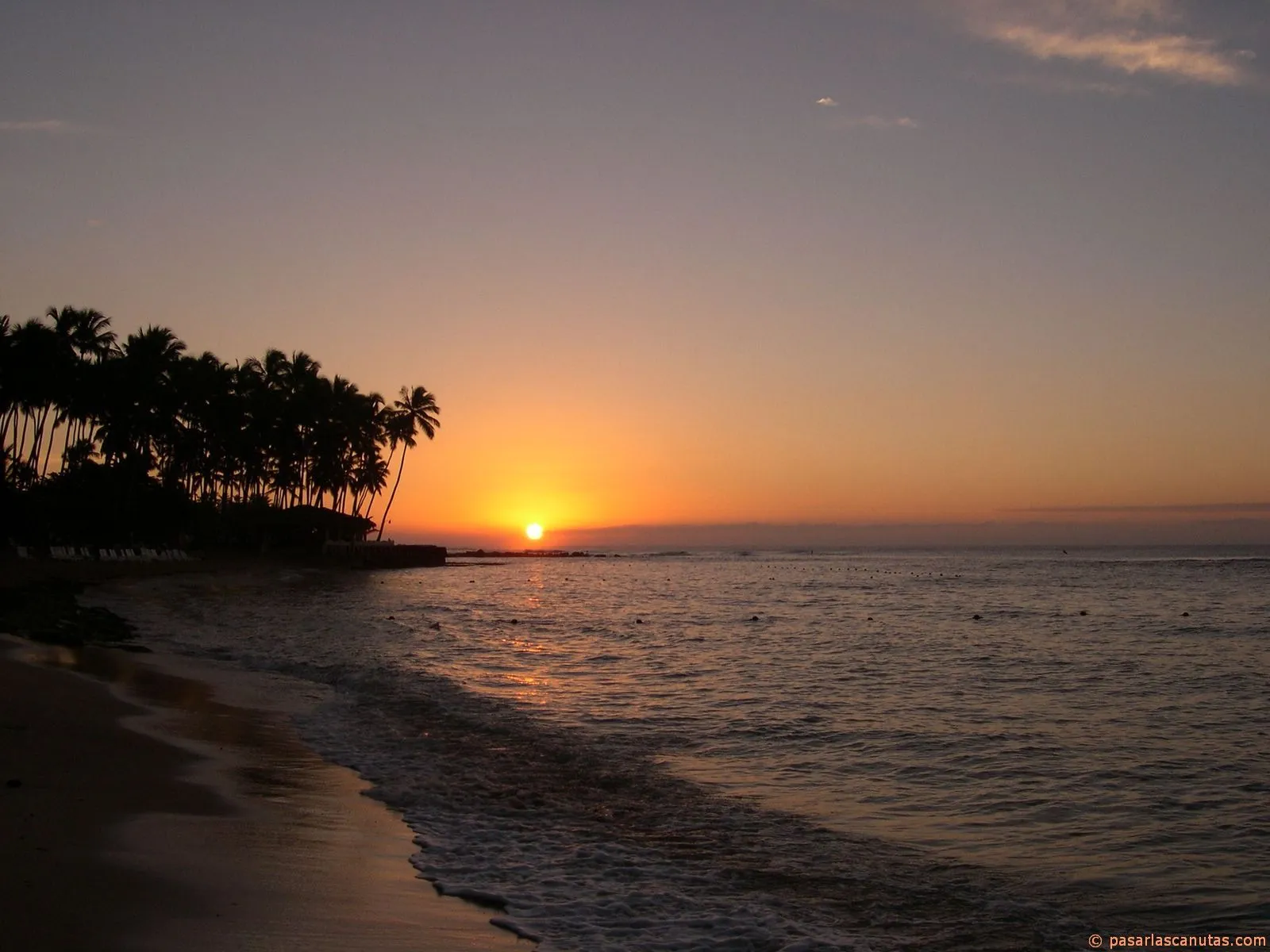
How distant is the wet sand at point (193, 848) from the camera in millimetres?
5648

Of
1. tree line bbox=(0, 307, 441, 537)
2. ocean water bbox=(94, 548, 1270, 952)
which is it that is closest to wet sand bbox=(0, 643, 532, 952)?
ocean water bbox=(94, 548, 1270, 952)

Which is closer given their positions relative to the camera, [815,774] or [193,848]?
[193,848]

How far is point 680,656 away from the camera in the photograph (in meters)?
23.0

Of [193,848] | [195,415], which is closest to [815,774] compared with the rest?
[193,848]

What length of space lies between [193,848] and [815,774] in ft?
22.3

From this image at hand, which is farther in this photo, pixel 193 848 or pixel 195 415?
pixel 195 415

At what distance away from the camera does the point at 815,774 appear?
36.7ft

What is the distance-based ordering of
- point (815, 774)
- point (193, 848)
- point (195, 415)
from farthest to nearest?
point (195, 415) → point (815, 774) → point (193, 848)

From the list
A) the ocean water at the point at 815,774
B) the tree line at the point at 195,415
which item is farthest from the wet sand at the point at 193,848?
the tree line at the point at 195,415

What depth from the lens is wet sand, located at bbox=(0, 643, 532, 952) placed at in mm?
5648

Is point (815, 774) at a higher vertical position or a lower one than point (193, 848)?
lower

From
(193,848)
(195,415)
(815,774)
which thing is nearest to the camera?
(193,848)

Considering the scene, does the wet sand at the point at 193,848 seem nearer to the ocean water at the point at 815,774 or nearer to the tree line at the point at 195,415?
the ocean water at the point at 815,774

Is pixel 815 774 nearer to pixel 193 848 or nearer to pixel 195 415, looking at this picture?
pixel 193 848
